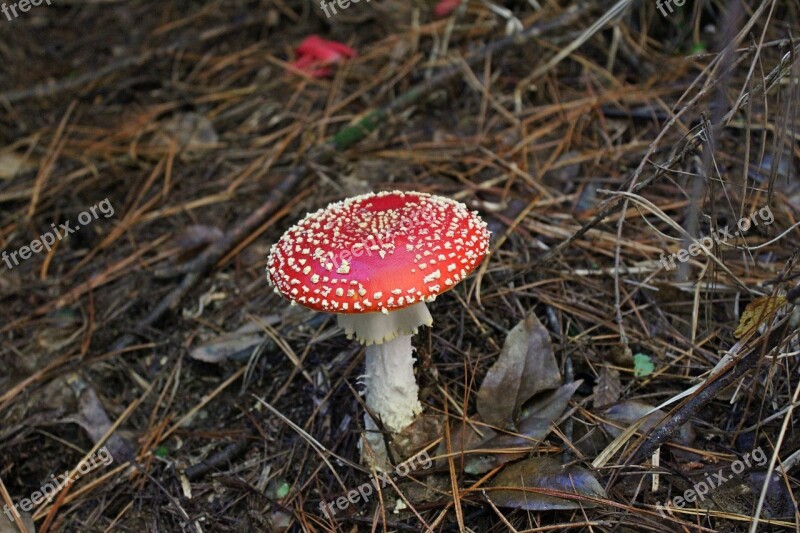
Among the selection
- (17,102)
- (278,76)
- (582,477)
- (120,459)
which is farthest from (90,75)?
(582,477)

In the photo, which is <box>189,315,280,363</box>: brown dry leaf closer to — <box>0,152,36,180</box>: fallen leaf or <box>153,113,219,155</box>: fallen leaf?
<box>153,113,219,155</box>: fallen leaf

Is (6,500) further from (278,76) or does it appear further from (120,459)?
(278,76)

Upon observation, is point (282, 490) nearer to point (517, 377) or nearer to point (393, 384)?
point (393, 384)
